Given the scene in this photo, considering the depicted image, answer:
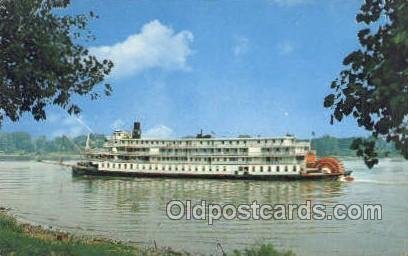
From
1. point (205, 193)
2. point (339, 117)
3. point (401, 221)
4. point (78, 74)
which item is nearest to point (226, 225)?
point (401, 221)

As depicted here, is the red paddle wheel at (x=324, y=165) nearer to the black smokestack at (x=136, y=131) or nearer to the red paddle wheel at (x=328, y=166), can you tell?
the red paddle wheel at (x=328, y=166)

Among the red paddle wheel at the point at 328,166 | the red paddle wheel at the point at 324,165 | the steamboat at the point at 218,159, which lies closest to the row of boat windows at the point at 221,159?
the steamboat at the point at 218,159

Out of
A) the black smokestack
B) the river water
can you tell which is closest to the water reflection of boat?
the river water

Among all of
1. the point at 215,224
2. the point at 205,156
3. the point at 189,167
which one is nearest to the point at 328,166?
the point at 205,156

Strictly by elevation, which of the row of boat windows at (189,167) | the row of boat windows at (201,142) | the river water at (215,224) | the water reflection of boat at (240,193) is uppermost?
the row of boat windows at (201,142)

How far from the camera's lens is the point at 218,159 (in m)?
65.8

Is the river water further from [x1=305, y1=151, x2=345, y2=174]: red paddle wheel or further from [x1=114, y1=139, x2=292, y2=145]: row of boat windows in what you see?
[x1=305, y1=151, x2=345, y2=174]: red paddle wheel

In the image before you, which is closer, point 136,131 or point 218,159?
point 218,159

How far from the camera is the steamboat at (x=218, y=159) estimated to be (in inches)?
2486

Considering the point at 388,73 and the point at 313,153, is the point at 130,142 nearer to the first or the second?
the point at 313,153

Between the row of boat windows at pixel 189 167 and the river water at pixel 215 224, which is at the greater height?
the row of boat windows at pixel 189 167

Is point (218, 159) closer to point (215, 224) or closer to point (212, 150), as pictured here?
point (212, 150)

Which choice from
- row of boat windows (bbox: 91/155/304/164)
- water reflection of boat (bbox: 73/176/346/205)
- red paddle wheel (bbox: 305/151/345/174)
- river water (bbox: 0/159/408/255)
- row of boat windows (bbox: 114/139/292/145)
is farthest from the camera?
red paddle wheel (bbox: 305/151/345/174)

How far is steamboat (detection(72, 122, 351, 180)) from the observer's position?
207 ft
